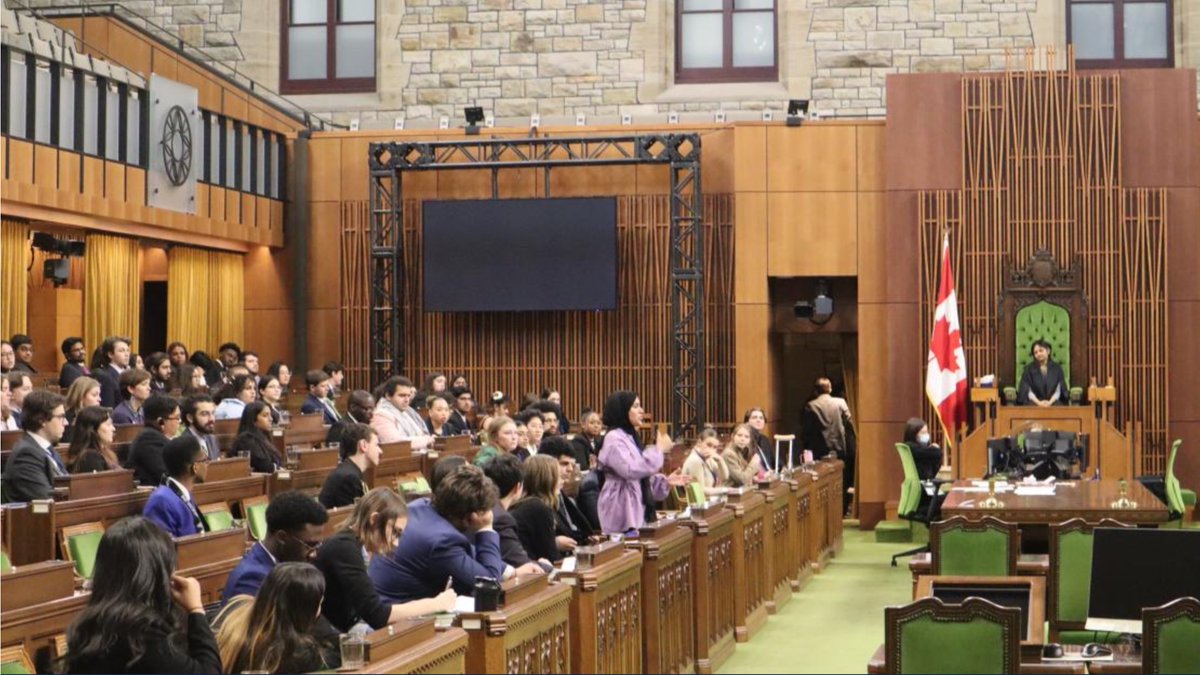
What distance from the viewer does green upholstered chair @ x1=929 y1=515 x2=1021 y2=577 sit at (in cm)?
778

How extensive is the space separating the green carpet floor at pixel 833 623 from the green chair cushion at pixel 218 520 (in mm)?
2408

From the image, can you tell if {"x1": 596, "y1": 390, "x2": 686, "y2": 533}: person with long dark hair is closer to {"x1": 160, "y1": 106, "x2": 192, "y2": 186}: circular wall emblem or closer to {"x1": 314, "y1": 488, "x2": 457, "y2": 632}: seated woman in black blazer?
{"x1": 314, "y1": 488, "x2": 457, "y2": 632}: seated woman in black blazer

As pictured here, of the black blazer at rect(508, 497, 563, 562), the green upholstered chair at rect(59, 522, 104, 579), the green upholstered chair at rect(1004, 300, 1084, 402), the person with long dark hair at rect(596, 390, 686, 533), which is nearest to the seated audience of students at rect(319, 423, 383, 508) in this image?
the black blazer at rect(508, 497, 563, 562)

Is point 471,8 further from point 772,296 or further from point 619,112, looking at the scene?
point 772,296

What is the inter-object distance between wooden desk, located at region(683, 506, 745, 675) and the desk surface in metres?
1.60

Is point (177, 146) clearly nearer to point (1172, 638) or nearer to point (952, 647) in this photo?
point (952, 647)

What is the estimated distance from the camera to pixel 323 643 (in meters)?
4.57

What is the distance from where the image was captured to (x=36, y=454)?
7418 millimetres

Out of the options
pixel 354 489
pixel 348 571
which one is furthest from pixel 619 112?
pixel 348 571

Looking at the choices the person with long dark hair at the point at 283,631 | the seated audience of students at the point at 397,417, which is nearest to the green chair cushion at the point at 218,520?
the person with long dark hair at the point at 283,631

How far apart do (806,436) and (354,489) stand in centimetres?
899

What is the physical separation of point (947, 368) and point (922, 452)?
237cm

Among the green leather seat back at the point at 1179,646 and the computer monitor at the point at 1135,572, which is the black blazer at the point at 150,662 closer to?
the green leather seat back at the point at 1179,646

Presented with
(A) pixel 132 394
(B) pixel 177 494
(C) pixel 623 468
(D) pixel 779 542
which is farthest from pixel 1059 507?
(A) pixel 132 394
